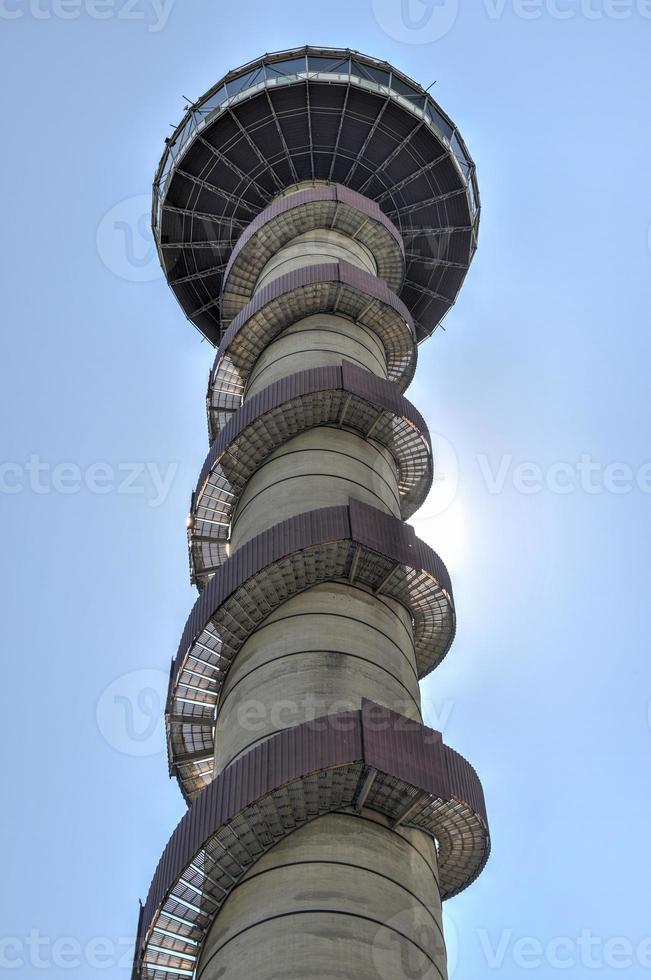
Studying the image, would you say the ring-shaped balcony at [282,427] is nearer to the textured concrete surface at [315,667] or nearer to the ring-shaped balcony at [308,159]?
the textured concrete surface at [315,667]

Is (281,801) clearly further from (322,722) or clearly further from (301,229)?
(301,229)

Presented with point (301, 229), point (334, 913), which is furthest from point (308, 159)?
point (334, 913)

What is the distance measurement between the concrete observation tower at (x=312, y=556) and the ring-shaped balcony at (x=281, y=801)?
46 mm

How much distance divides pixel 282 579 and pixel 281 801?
6.13 metres

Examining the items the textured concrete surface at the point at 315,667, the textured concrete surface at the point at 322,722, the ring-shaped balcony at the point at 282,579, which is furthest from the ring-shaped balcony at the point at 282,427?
the textured concrete surface at the point at 315,667

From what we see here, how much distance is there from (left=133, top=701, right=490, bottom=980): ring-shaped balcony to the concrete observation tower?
46 mm

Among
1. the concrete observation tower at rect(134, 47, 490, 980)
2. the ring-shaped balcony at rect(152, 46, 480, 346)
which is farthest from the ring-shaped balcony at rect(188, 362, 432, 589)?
the ring-shaped balcony at rect(152, 46, 480, 346)

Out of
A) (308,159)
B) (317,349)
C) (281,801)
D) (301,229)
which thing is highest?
(308,159)

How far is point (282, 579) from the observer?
22.1m

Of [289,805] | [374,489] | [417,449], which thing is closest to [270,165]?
[417,449]

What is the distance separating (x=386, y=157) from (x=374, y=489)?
824 inches

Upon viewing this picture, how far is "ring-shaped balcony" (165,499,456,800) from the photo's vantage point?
72.3ft

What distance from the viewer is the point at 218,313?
44719 mm

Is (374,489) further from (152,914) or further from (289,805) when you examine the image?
(152,914)
